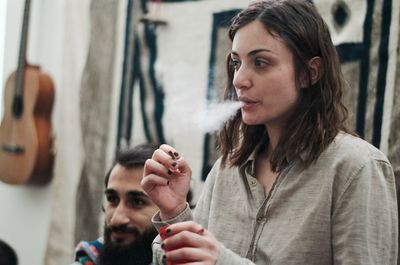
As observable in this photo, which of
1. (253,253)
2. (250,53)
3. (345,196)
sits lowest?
(253,253)

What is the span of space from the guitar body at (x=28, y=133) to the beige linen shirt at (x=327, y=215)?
94.2 inches

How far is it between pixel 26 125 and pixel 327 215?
2.63 metres

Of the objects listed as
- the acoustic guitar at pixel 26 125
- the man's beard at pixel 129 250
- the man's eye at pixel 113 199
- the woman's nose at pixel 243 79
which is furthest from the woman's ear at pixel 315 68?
the acoustic guitar at pixel 26 125

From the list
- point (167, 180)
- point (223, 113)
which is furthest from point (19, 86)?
point (167, 180)

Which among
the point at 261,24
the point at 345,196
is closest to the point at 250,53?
the point at 261,24

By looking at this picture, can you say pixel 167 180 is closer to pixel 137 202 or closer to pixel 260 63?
pixel 260 63

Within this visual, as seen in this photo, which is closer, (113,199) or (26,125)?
(113,199)

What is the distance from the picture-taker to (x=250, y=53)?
50.3 inches

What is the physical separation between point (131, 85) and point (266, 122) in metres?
1.82

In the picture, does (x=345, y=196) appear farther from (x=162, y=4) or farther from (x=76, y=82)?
(x=76, y=82)

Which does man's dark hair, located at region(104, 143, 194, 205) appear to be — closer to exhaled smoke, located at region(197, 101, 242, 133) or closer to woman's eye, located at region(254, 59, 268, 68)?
exhaled smoke, located at region(197, 101, 242, 133)

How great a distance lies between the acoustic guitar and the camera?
11.7 ft

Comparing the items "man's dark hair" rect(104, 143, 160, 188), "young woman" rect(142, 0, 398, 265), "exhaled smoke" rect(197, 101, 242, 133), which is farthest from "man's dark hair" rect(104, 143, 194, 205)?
"young woman" rect(142, 0, 398, 265)

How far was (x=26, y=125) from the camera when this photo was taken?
357cm
